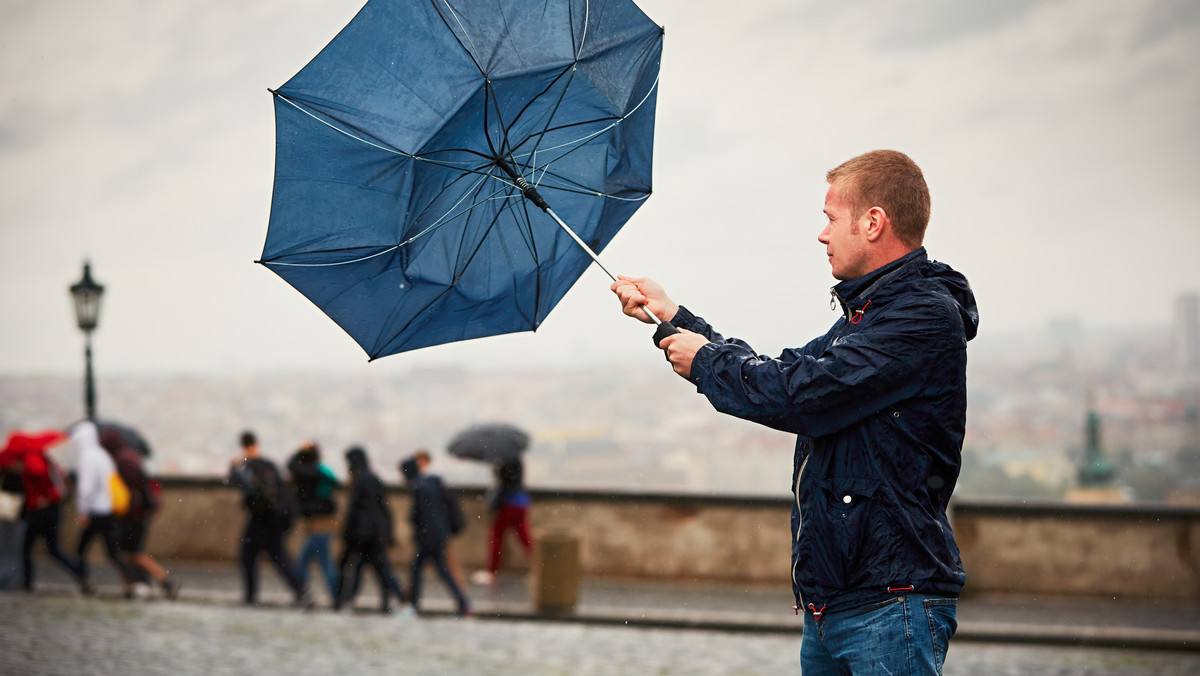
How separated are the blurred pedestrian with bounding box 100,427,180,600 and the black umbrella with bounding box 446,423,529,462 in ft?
11.2

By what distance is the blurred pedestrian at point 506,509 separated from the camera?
13.4 meters

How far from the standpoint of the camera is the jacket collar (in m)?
2.45

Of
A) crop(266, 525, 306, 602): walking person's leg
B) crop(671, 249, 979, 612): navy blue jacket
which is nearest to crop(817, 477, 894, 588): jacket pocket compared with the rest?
crop(671, 249, 979, 612): navy blue jacket

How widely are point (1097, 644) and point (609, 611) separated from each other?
435 cm

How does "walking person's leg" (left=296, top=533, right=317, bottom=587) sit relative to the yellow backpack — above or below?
below

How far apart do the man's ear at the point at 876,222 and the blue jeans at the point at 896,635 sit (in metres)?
0.73

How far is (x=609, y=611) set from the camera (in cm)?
1140

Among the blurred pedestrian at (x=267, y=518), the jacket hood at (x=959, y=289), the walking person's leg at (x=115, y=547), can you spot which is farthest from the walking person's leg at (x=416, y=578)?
the jacket hood at (x=959, y=289)

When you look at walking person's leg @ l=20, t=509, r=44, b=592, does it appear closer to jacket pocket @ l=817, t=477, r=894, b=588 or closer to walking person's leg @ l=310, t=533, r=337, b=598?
walking person's leg @ l=310, t=533, r=337, b=598

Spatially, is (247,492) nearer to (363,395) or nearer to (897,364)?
(897,364)

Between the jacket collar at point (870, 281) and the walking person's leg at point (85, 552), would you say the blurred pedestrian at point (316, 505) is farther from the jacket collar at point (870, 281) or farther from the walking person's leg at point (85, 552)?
the jacket collar at point (870, 281)

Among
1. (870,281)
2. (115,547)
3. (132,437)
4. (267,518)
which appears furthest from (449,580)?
(870,281)

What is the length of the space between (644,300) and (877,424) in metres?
0.69

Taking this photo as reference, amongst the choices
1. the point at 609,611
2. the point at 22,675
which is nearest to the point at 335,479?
the point at 609,611
